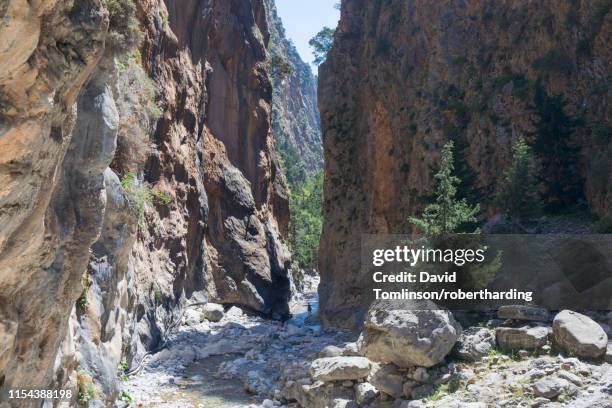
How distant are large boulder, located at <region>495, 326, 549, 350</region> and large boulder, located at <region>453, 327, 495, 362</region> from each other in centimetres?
31

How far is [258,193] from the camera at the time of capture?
3631 cm

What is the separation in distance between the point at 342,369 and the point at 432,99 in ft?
58.9

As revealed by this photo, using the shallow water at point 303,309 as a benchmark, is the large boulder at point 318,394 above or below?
below

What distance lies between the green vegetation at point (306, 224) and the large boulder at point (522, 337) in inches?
1387

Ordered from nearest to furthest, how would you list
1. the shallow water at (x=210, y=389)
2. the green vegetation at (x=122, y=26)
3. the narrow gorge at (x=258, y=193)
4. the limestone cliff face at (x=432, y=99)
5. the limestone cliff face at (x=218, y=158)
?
the narrow gorge at (x=258, y=193), the green vegetation at (x=122, y=26), the shallow water at (x=210, y=389), the limestone cliff face at (x=432, y=99), the limestone cliff face at (x=218, y=158)

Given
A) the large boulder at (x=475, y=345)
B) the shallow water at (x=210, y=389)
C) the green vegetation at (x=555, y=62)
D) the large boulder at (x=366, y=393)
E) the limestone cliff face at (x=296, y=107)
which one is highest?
the limestone cliff face at (x=296, y=107)

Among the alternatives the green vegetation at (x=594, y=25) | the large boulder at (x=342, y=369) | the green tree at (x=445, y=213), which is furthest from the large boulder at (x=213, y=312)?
the green vegetation at (x=594, y=25)

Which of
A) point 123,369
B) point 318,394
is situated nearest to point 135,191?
point 123,369

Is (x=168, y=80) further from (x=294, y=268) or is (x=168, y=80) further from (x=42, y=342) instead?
(x=294, y=268)

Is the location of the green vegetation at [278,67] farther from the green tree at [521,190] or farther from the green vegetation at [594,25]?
the green tree at [521,190]

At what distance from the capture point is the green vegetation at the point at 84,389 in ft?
33.5

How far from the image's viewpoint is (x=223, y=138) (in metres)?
33.5

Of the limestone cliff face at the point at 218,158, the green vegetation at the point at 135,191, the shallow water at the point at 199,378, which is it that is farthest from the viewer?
the limestone cliff face at the point at 218,158

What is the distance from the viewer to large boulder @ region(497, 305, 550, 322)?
13742 mm
